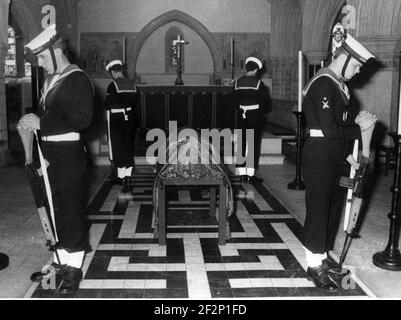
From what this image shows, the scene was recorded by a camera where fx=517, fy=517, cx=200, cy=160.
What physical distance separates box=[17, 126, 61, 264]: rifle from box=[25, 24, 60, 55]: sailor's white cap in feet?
1.95

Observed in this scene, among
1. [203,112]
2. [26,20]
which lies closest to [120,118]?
[203,112]

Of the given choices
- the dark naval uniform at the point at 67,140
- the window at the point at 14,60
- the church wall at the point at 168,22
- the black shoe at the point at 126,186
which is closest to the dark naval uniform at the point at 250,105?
the black shoe at the point at 126,186

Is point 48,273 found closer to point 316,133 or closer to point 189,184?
point 189,184

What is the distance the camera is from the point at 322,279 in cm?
418

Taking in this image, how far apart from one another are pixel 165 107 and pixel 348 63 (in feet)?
24.6

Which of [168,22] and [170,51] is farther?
[170,51]

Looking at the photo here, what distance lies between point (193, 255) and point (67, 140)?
1805mm

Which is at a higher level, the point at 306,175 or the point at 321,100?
the point at 321,100

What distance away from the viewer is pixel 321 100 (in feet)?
13.0

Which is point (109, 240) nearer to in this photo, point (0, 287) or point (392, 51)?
point (0, 287)

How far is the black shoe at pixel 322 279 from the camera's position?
4.16m

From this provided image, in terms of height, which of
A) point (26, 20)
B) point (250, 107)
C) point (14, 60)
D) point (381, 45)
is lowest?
point (250, 107)

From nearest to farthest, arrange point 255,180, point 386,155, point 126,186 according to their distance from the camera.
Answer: point 126,186 < point 255,180 < point 386,155
